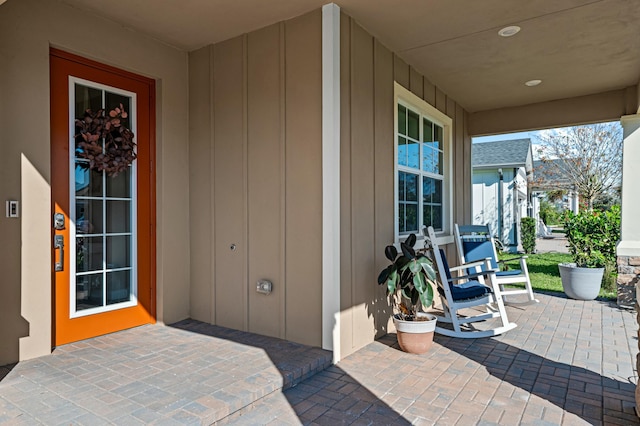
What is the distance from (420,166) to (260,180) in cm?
221

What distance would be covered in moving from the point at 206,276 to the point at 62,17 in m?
2.51

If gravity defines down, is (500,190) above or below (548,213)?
above

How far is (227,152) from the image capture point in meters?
3.90

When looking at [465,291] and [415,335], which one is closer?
[415,335]

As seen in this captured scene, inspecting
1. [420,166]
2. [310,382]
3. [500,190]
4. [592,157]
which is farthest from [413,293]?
[592,157]

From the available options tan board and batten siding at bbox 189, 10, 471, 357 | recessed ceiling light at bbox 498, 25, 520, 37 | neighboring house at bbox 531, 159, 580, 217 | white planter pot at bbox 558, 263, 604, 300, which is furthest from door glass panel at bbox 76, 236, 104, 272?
neighboring house at bbox 531, 159, 580, 217

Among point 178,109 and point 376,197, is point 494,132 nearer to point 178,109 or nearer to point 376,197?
point 376,197

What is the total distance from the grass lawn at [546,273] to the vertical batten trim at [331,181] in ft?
Answer: 15.1

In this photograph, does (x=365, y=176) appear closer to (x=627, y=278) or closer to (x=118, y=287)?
(x=118, y=287)

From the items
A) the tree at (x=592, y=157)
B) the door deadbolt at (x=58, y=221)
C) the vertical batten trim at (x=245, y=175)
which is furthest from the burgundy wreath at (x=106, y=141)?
the tree at (x=592, y=157)

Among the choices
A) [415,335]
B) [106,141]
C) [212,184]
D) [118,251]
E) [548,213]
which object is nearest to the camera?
[415,335]

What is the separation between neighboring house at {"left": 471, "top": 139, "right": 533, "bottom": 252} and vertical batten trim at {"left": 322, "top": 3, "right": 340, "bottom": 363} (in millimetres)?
10995

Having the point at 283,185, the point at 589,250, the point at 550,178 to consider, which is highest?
the point at 550,178

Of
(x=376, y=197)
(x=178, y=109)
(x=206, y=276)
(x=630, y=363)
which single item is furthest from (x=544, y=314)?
(x=178, y=109)
